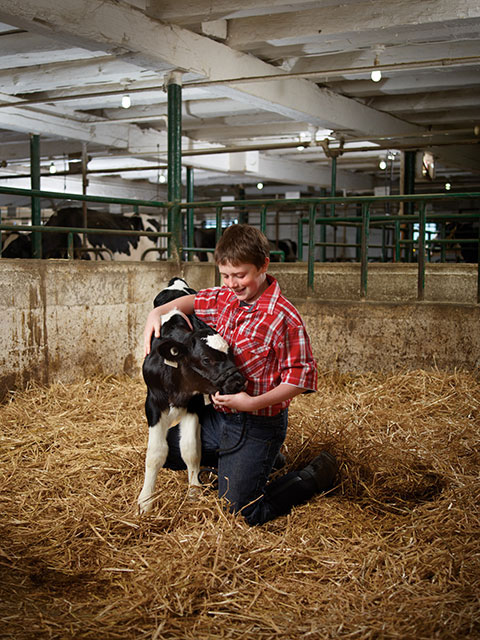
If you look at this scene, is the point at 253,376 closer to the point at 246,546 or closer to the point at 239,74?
the point at 246,546

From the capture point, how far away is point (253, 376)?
283 centimetres

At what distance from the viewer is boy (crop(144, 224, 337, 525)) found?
269cm

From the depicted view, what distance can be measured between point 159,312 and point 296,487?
0.97 metres

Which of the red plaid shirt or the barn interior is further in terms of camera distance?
the red plaid shirt

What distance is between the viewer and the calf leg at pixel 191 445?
2.94 meters

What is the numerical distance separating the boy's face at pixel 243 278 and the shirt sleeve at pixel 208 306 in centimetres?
21

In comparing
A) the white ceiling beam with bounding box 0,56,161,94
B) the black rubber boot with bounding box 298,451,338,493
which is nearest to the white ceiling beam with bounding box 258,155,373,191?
the white ceiling beam with bounding box 0,56,161,94

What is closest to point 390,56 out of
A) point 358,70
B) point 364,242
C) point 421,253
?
point 358,70

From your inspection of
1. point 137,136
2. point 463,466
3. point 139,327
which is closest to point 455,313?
point 463,466

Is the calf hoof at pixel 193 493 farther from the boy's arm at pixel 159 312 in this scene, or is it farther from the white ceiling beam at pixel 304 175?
the white ceiling beam at pixel 304 175

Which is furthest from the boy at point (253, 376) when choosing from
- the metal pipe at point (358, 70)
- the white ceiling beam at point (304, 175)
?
the white ceiling beam at point (304, 175)

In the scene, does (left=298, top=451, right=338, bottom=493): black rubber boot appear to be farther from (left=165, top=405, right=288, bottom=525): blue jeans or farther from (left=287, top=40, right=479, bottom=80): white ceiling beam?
(left=287, top=40, right=479, bottom=80): white ceiling beam

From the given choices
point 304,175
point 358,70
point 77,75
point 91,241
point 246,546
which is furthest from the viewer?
point 304,175

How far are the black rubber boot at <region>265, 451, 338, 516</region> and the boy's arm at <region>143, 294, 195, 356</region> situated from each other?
82cm
